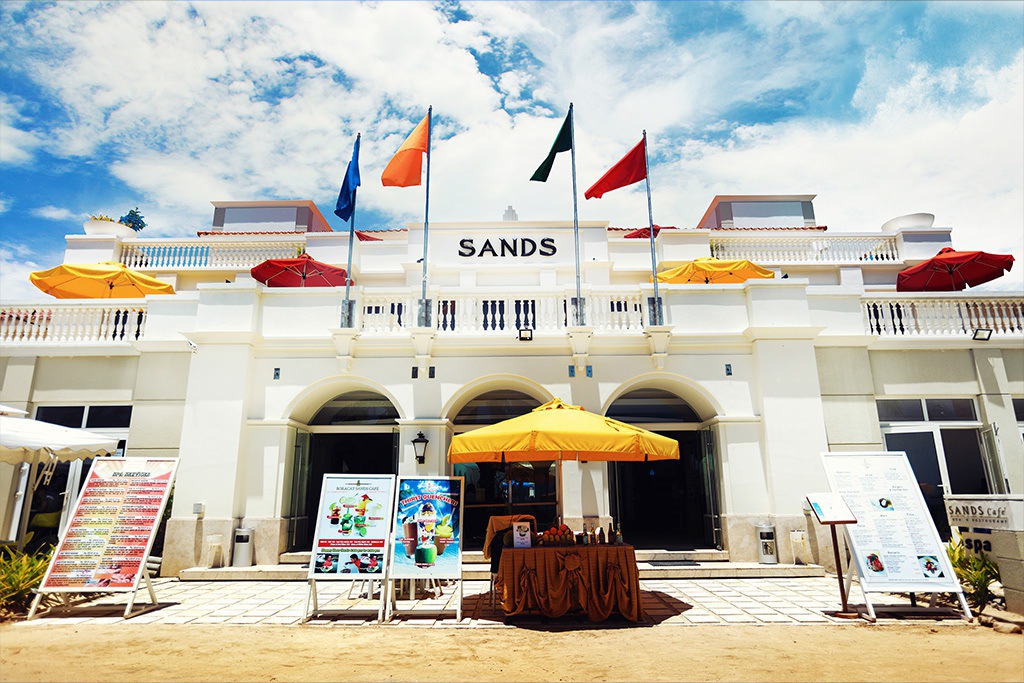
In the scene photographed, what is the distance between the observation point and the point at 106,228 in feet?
67.4

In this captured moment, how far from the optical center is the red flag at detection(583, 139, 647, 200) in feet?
45.0

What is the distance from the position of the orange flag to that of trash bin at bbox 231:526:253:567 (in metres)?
8.01

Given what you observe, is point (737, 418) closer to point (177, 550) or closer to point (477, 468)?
point (477, 468)

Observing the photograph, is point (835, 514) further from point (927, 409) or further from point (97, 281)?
point (97, 281)

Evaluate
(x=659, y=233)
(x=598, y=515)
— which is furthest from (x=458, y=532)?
(x=659, y=233)

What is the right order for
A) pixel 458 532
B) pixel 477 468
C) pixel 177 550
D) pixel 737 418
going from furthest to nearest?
pixel 477 468 < pixel 737 418 < pixel 177 550 < pixel 458 532

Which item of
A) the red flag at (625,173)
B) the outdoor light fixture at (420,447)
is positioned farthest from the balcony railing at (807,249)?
the outdoor light fixture at (420,447)

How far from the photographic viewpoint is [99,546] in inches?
335

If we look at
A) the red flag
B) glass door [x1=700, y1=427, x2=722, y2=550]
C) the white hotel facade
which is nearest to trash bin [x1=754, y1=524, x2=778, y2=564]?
the white hotel facade

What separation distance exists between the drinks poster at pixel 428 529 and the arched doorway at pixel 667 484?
631 cm

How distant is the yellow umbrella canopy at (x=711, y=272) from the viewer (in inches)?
618

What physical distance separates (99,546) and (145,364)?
5386 mm

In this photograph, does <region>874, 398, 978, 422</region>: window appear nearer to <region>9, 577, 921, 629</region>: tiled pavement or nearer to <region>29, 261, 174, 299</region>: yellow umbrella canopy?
<region>9, 577, 921, 629</region>: tiled pavement

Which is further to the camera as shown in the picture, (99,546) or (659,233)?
(659,233)
